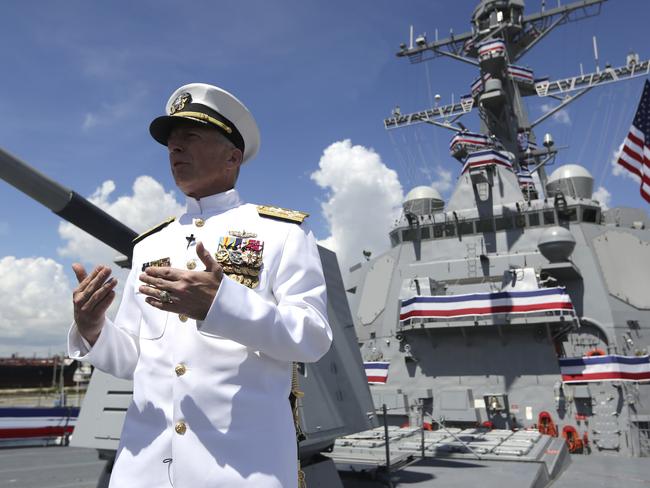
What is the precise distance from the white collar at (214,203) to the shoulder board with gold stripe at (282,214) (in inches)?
3.4

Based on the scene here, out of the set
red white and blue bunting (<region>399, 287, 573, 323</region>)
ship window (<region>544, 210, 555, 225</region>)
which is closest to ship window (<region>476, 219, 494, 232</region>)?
ship window (<region>544, 210, 555, 225</region>)

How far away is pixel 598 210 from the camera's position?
458 inches

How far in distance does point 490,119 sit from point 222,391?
14.7 metres

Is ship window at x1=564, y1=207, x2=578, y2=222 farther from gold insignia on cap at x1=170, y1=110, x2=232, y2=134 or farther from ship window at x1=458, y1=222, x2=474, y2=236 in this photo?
gold insignia on cap at x1=170, y1=110, x2=232, y2=134

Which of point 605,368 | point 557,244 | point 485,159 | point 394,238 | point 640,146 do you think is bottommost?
point 605,368

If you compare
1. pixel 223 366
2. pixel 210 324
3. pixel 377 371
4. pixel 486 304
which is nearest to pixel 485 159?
pixel 486 304

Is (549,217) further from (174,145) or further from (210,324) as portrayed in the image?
(210,324)

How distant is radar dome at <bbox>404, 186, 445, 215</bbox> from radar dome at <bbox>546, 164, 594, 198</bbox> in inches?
108

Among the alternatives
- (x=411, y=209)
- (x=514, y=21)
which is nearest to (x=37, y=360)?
(x=411, y=209)

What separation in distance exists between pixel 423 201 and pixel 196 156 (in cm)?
1260

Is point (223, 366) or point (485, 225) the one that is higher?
point (485, 225)

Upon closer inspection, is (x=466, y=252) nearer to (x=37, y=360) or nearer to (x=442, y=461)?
(x=442, y=461)

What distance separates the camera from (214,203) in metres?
1.54

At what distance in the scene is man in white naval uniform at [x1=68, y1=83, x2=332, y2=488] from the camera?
1142mm
